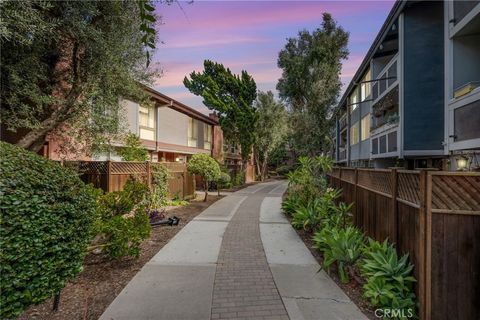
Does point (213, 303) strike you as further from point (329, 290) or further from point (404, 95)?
point (404, 95)

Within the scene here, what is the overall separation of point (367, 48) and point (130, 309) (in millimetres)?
19344

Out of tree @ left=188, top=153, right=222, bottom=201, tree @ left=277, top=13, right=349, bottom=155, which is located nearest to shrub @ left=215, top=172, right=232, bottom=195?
tree @ left=188, top=153, right=222, bottom=201

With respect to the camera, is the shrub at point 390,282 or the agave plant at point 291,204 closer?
the shrub at point 390,282

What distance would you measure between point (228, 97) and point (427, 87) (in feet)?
53.9

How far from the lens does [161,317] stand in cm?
370

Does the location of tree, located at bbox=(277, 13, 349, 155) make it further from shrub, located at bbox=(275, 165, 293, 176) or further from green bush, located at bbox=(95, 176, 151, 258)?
shrub, located at bbox=(275, 165, 293, 176)

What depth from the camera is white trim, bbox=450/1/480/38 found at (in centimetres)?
751

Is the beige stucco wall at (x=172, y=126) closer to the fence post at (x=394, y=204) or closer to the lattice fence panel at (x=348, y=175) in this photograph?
the lattice fence panel at (x=348, y=175)

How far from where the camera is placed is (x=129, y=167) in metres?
10.9

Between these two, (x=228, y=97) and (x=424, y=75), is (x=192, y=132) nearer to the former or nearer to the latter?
(x=228, y=97)

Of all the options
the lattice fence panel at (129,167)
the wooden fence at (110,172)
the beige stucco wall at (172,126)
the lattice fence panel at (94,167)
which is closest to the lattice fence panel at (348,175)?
the wooden fence at (110,172)

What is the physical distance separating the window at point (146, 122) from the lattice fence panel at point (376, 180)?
500 inches

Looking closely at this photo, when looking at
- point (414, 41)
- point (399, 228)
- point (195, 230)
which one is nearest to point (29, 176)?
point (399, 228)

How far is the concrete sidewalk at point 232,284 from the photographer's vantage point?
152 inches
